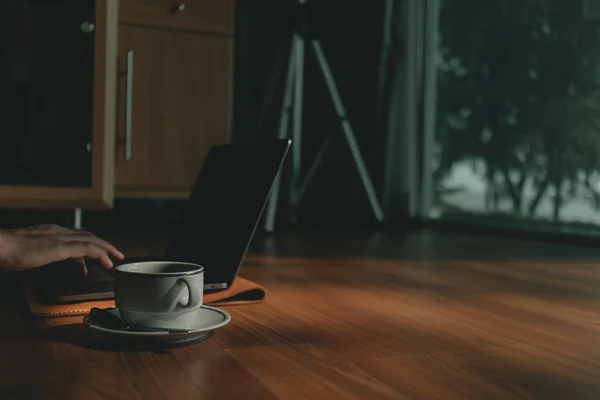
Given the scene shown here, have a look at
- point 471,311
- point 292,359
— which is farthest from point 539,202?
point 292,359

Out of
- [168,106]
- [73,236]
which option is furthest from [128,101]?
[73,236]

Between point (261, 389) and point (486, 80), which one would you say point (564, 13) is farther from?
point (261, 389)

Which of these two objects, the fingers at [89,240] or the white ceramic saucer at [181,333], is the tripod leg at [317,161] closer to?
the fingers at [89,240]

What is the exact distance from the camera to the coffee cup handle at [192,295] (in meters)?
0.77

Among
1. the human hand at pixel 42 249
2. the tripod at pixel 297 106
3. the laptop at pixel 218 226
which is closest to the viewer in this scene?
the human hand at pixel 42 249

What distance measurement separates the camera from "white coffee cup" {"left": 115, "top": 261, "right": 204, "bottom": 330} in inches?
29.9

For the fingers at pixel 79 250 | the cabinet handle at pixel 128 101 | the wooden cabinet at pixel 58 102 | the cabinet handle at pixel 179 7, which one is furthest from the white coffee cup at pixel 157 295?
Result: the cabinet handle at pixel 179 7

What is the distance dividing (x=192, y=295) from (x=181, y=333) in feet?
0.15

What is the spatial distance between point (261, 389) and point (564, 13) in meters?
2.58

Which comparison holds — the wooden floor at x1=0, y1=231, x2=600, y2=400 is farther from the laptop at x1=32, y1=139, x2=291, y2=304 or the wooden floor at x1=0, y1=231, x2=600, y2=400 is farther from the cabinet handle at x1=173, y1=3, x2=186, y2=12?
the cabinet handle at x1=173, y1=3, x2=186, y2=12

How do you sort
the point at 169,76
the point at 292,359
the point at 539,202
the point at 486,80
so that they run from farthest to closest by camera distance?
the point at 486,80, the point at 539,202, the point at 169,76, the point at 292,359

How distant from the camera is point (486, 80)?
3.17m

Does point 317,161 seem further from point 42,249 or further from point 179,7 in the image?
point 42,249

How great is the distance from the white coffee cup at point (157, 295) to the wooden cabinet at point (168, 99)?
1.36 meters
